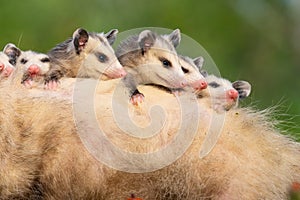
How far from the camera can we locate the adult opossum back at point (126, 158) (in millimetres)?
2324

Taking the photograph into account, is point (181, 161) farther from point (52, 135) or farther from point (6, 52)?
point (6, 52)

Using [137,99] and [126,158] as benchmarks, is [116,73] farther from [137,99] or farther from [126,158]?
[126,158]

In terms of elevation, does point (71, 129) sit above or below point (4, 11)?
below

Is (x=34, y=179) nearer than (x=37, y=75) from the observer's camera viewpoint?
Yes

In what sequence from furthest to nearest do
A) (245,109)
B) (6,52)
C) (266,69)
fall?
(266,69), (6,52), (245,109)

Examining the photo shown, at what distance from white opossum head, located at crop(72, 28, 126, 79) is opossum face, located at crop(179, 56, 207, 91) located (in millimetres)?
217

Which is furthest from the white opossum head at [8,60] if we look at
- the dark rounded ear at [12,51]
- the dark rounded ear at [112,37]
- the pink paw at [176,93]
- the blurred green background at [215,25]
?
the blurred green background at [215,25]

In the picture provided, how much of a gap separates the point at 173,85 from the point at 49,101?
429 mm

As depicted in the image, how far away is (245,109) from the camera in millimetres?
2623

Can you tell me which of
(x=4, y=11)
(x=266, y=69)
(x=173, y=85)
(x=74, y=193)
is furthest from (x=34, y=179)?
(x=266, y=69)

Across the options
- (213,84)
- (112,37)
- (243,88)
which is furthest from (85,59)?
(243,88)

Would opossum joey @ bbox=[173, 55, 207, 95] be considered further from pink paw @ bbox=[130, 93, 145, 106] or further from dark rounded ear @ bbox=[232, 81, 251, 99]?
pink paw @ bbox=[130, 93, 145, 106]

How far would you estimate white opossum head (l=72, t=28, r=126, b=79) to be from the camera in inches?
112

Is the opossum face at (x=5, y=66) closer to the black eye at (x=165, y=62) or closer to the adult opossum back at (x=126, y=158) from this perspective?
the adult opossum back at (x=126, y=158)
